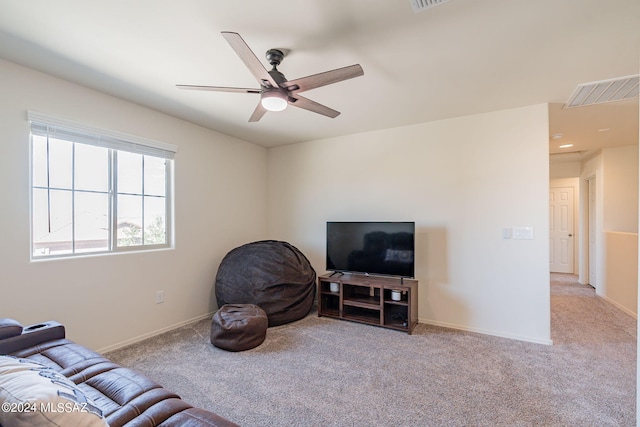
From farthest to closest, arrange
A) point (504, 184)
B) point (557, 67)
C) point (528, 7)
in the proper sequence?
point (504, 184) → point (557, 67) → point (528, 7)

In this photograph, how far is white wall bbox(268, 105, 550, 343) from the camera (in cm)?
300

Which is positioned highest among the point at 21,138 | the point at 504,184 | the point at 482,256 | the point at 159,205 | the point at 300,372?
the point at 21,138

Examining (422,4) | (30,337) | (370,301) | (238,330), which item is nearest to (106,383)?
(30,337)

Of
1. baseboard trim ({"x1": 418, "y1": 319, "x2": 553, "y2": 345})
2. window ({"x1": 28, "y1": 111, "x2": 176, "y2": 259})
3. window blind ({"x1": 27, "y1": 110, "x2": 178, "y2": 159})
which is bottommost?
baseboard trim ({"x1": 418, "y1": 319, "x2": 553, "y2": 345})

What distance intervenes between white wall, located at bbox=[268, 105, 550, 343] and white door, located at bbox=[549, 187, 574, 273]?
4718mm

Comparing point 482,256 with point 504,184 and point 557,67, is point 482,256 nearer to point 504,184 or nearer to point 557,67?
point 504,184

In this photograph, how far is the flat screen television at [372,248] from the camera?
3307 mm

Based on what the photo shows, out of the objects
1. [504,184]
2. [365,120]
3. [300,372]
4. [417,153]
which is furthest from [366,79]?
[300,372]

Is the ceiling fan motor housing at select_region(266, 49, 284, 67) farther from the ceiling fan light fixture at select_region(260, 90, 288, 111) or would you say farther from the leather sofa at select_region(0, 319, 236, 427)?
the leather sofa at select_region(0, 319, 236, 427)

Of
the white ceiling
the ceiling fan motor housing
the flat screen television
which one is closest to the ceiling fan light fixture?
the ceiling fan motor housing

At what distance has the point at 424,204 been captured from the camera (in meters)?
3.56

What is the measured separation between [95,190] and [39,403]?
8.35ft

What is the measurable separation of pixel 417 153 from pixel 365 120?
78cm

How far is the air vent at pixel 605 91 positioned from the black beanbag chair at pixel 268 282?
3.36m
